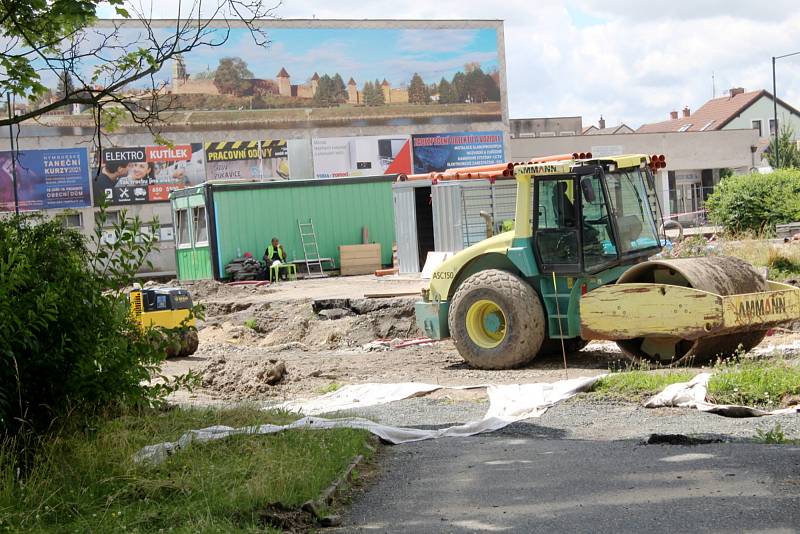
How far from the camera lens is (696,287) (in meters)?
13.2

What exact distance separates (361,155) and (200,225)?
1811 cm

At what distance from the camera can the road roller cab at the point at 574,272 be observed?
543 inches

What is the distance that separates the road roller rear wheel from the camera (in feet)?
43.9

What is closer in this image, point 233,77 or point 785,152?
point 233,77

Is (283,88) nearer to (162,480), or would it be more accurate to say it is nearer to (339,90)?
(339,90)

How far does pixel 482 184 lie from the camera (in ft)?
90.2

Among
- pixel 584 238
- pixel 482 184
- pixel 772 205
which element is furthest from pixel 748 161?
pixel 584 238

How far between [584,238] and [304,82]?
39.6 metres

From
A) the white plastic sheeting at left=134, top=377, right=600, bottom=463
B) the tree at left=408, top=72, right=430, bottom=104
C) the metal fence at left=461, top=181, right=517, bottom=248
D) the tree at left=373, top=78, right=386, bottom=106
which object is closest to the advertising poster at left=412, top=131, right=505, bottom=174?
the tree at left=408, top=72, right=430, bottom=104

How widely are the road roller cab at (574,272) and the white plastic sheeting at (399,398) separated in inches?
76.1

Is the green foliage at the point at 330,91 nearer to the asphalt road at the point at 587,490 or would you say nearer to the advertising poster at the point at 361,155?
the advertising poster at the point at 361,155

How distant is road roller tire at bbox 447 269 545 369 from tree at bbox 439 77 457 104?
132 ft

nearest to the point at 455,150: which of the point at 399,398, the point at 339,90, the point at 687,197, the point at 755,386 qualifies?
the point at 339,90

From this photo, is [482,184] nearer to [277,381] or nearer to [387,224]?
[387,224]
